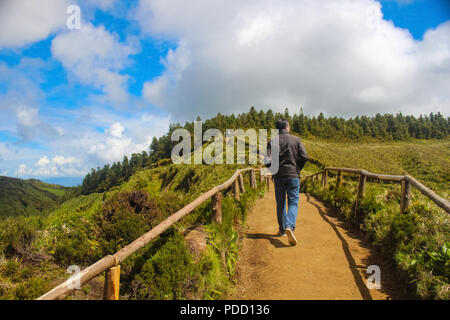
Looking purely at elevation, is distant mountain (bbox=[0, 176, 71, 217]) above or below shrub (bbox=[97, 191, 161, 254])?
below

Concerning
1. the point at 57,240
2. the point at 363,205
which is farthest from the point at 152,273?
the point at 363,205

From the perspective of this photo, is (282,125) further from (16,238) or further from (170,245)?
(16,238)

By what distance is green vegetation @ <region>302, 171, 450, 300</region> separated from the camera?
113 inches

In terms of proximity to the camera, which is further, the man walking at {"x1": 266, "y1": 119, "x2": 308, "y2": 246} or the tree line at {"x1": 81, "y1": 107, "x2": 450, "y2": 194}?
the tree line at {"x1": 81, "y1": 107, "x2": 450, "y2": 194}

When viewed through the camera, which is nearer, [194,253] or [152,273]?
[152,273]

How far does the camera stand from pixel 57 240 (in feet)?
14.0

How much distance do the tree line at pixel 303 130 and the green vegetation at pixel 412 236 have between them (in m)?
85.3

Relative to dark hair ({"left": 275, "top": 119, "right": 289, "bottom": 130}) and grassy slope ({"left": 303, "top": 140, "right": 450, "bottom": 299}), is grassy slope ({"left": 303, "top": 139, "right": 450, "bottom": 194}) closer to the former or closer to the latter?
grassy slope ({"left": 303, "top": 140, "right": 450, "bottom": 299})

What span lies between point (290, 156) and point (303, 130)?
329 ft

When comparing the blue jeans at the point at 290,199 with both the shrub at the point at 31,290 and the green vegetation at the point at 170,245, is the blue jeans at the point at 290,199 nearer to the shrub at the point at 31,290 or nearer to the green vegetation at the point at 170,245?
the green vegetation at the point at 170,245

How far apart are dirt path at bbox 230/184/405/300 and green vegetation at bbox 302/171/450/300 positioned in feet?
0.94

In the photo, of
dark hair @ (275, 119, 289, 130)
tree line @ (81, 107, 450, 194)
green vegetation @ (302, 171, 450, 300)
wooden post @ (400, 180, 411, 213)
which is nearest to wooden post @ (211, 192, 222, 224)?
dark hair @ (275, 119, 289, 130)
